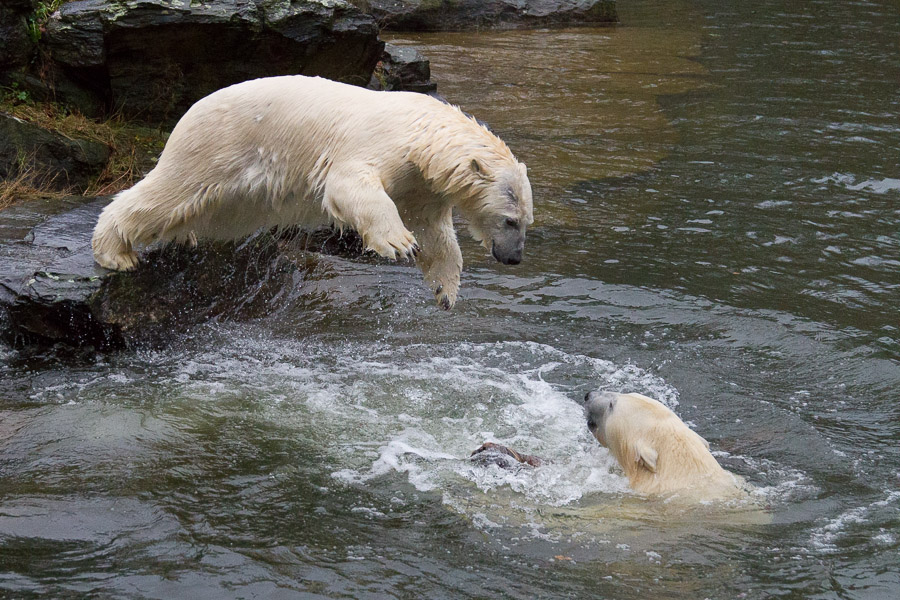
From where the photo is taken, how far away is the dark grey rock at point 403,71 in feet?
39.2

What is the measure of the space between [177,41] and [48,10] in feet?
3.78

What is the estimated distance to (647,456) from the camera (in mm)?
4738

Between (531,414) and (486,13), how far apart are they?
14301 mm

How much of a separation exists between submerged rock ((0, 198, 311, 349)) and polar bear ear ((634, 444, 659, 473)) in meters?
3.24

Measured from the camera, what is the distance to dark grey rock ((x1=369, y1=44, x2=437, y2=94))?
11961mm

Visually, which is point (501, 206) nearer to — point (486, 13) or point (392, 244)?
point (392, 244)

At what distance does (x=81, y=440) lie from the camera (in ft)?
15.8

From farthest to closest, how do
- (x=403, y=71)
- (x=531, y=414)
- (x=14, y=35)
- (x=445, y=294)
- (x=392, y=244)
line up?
1. (x=403, y=71)
2. (x=14, y=35)
3. (x=445, y=294)
4. (x=531, y=414)
5. (x=392, y=244)

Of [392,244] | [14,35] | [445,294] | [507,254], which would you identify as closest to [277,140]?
[392,244]

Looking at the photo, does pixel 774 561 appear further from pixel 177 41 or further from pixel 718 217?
pixel 177 41

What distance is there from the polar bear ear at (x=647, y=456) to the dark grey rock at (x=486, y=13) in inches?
538

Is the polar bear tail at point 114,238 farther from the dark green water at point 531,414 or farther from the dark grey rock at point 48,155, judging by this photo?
the dark grey rock at point 48,155

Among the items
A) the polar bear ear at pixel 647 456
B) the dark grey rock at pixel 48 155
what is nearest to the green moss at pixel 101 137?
the dark grey rock at pixel 48 155

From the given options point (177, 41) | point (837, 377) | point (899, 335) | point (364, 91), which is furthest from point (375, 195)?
point (177, 41)
